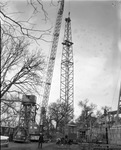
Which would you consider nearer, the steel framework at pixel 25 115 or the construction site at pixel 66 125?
the steel framework at pixel 25 115

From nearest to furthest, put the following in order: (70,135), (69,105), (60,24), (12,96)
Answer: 1. (12,96)
2. (70,135)
3. (69,105)
4. (60,24)

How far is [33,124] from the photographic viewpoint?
3741 cm

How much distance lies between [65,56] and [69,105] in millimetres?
15545

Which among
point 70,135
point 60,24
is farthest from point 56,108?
point 70,135

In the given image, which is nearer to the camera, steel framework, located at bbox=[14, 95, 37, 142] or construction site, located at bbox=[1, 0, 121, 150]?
steel framework, located at bbox=[14, 95, 37, 142]

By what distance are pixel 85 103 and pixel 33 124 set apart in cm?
5023

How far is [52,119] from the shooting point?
2795 inches

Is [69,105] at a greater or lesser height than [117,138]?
greater

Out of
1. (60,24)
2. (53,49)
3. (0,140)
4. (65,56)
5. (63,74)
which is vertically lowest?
(0,140)

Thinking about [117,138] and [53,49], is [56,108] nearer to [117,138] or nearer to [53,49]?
[53,49]

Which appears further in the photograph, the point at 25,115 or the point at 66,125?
the point at 66,125

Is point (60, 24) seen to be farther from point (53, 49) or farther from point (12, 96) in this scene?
point (12, 96)

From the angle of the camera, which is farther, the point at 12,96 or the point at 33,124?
the point at 33,124

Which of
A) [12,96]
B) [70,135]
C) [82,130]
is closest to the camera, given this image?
[12,96]
